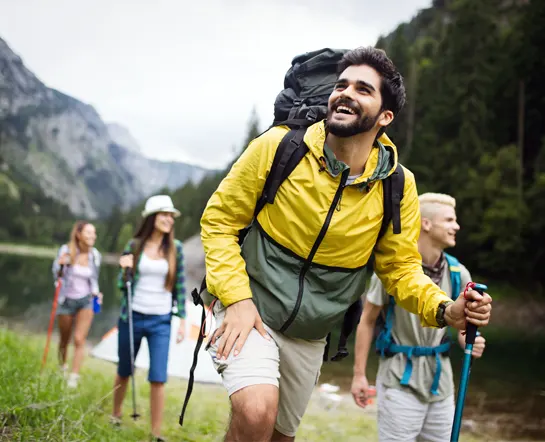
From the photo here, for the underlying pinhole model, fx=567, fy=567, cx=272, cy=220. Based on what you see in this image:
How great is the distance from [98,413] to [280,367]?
2.65 metres

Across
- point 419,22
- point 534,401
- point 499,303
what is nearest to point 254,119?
point 419,22

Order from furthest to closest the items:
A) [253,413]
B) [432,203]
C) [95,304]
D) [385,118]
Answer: [95,304] → [432,203] → [385,118] → [253,413]

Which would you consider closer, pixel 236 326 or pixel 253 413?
pixel 253 413

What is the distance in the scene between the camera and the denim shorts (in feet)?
27.7

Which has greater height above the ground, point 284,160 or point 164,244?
point 284,160

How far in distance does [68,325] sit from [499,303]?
32.6m

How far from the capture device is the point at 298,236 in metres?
2.97

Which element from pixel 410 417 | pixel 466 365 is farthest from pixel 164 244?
pixel 466 365

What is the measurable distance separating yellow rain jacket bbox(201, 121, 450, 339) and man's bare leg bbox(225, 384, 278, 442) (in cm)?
46

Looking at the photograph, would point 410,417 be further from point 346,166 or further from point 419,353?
point 346,166

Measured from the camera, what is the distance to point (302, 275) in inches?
119

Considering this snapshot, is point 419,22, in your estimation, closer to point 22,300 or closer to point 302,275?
point 22,300

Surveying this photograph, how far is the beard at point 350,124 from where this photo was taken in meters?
3.00

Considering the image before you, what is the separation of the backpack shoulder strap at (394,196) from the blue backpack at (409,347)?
1393 millimetres
